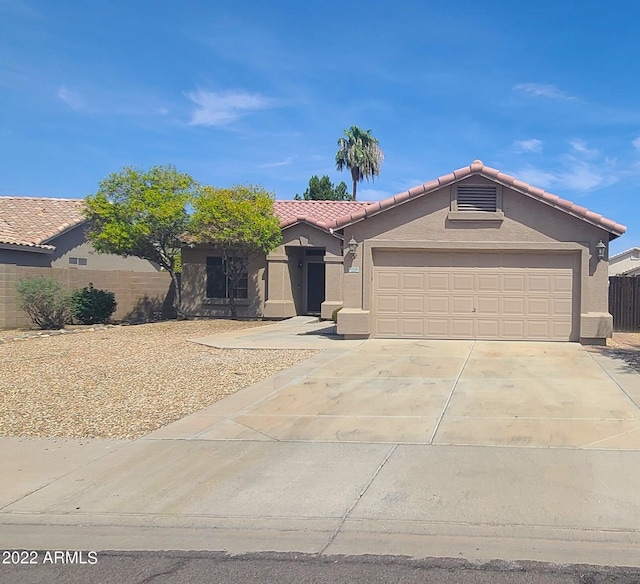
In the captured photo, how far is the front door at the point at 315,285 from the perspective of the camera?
24.5 m

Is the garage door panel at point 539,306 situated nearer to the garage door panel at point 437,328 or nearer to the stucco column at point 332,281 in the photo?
the garage door panel at point 437,328

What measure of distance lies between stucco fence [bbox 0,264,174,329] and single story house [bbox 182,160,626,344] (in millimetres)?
10968

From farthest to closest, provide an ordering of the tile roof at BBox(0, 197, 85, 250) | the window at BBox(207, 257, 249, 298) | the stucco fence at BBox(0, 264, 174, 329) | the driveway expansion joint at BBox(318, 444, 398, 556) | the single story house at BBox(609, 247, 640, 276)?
the single story house at BBox(609, 247, 640, 276)
the tile roof at BBox(0, 197, 85, 250)
the window at BBox(207, 257, 249, 298)
the stucco fence at BBox(0, 264, 174, 329)
the driveway expansion joint at BBox(318, 444, 398, 556)

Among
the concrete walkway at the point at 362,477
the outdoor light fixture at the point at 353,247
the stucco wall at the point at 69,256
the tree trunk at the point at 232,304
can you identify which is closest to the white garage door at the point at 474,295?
the outdoor light fixture at the point at 353,247

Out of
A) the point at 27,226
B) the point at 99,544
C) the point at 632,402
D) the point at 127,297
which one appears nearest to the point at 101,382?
the point at 99,544

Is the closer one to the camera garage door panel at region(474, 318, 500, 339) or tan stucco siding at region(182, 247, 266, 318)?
garage door panel at region(474, 318, 500, 339)

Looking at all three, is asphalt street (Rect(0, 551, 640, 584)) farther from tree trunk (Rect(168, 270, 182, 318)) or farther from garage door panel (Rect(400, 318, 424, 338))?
tree trunk (Rect(168, 270, 182, 318))

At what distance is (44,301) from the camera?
773 inches

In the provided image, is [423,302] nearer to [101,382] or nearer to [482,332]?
[482,332]

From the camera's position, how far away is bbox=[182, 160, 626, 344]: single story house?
587 inches

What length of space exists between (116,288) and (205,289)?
331cm

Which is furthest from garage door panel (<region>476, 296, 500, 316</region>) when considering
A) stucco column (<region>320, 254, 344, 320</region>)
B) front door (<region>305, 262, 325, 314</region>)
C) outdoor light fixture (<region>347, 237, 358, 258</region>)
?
front door (<region>305, 262, 325, 314</region>)

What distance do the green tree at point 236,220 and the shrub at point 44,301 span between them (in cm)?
472

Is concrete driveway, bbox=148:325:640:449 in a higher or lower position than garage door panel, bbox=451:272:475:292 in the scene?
lower
